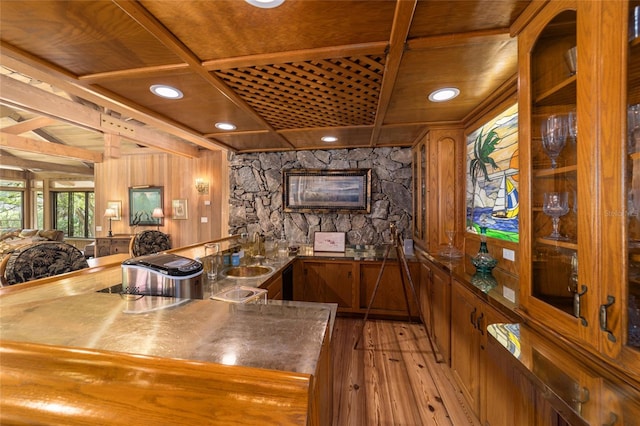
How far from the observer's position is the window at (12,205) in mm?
8102

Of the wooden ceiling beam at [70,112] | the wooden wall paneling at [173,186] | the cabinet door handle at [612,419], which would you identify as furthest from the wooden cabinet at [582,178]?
the wooden wall paneling at [173,186]

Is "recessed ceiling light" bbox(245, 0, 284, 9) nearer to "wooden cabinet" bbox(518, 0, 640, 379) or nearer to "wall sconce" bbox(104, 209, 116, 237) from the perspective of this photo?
"wooden cabinet" bbox(518, 0, 640, 379)

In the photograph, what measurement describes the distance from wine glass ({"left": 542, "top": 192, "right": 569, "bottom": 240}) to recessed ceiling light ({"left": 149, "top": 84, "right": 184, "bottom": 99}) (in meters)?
2.29

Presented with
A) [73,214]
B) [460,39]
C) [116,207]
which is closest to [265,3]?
[460,39]

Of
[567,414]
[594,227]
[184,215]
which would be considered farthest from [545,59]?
[184,215]

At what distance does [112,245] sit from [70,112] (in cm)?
316

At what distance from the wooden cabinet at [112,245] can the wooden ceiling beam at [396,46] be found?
5891mm

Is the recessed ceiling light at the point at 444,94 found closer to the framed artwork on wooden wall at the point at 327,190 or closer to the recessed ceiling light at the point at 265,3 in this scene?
the recessed ceiling light at the point at 265,3

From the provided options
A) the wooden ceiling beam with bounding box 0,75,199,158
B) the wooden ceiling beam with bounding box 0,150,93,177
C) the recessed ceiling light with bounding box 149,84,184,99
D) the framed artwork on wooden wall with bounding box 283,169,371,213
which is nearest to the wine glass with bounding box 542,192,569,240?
the recessed ceiling light with bounding box 149,84,184,99

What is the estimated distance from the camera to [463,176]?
2504 mm

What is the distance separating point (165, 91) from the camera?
1.78m

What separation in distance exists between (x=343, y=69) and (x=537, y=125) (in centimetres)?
104

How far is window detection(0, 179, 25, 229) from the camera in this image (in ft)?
26.6

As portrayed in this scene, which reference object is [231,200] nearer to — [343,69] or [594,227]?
[343,69]
